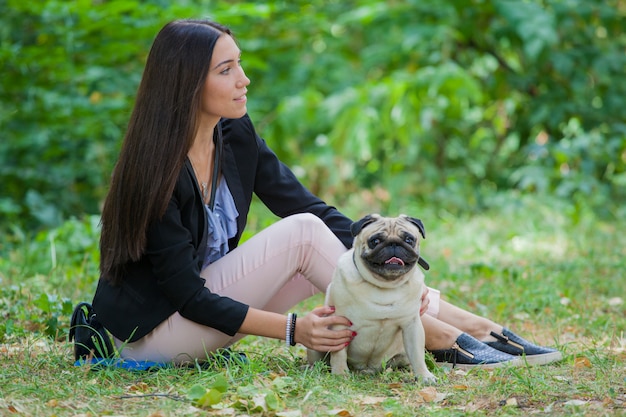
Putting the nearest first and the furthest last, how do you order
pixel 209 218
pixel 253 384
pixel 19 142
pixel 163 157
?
pixel 253 384 → pixel 163 157 → pixel 209 218 → pixel 19 142

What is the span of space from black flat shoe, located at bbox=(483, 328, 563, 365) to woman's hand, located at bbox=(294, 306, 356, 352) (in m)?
0.70

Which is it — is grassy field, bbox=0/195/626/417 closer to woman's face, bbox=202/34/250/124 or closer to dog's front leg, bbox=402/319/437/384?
dog's front leg, bbox=402/319/437/384

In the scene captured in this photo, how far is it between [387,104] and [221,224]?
4.16m

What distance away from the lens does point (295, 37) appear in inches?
310

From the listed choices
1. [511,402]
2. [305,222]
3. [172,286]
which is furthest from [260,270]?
[511,402]

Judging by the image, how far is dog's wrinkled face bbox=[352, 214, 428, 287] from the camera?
8.95 feet

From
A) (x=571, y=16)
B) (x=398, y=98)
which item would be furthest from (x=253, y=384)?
(x=571, y=16)

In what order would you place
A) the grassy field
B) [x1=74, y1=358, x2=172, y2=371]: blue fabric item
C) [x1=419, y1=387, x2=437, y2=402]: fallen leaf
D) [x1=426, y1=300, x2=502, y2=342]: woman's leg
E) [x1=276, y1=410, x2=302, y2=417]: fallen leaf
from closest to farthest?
[x1=276, y1=410, x2=302, y2=417]: fallen leaf → the grassy field → [x1=419, y1=387, x2=437, y2=402]: fallen leaf → [x1=74, y1=358, x2=172, y2=371]: blue fabric item → [x1=426, y1=300, x2=502, y2=342]: woman's leg

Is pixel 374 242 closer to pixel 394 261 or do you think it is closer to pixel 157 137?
pixel 394 261

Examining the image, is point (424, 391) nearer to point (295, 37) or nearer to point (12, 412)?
point (12, 412)

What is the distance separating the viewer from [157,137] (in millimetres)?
2932

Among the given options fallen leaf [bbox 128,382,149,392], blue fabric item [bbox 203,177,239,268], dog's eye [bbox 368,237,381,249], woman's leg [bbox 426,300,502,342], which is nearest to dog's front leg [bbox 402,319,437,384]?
dog's eye [bbox 368,237,381,249]

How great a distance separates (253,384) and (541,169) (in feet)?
17.0

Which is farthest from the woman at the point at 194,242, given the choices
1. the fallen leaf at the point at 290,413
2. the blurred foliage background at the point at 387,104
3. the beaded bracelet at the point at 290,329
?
the blurred foliage background at the point at 387,104
